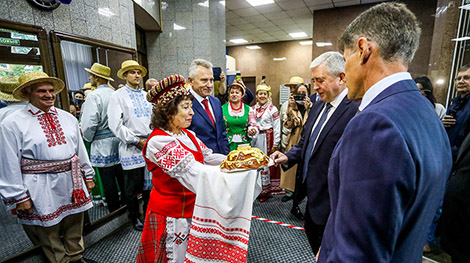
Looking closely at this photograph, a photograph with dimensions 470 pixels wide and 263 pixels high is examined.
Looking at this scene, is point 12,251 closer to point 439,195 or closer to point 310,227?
point 310,227

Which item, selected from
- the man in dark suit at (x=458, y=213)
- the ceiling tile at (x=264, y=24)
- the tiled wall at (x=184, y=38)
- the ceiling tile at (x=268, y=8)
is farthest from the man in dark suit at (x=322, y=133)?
the ceiling tile at (x=264, y=24)

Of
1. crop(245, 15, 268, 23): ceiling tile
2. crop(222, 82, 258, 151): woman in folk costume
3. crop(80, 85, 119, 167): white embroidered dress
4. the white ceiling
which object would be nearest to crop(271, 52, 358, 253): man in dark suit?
crop(222, 82, 258, 151): woman in folk costume

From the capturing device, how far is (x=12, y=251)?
2197 millimetres

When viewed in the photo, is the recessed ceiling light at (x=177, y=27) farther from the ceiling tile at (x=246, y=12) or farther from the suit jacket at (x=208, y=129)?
the suit jacket at (x=208, y=129)

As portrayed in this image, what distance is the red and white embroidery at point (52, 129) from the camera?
1932 mm

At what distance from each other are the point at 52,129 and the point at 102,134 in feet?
3.45

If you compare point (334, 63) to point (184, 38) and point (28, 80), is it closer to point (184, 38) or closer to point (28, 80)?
point (28, 80)

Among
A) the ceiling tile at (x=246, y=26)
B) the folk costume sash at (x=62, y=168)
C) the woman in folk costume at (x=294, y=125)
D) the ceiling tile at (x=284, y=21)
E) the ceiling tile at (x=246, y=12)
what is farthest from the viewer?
the ceiling tile at (x=246, y=26)

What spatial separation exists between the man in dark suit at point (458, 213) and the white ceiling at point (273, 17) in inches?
255

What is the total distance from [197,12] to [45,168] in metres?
4.87

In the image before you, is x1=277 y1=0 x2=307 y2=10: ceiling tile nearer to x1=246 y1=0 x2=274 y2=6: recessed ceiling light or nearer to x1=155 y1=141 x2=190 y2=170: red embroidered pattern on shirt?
x1=246 y1=0 x2=274 y2=6: recessed ceiling light

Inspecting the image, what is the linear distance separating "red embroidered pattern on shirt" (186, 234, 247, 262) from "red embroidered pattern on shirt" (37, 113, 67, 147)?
155cm

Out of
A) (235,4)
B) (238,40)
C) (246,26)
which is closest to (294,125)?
(235,4)

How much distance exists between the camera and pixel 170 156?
1.36m
